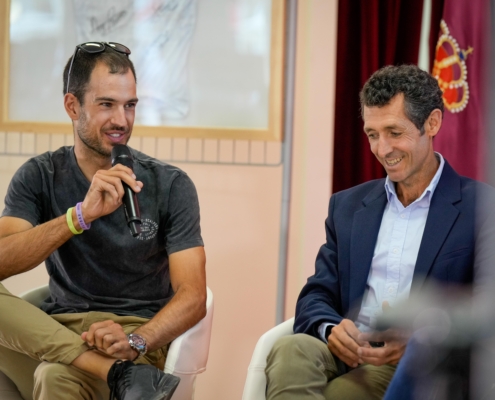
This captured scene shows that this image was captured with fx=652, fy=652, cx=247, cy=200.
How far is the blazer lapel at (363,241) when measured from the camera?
192 cm

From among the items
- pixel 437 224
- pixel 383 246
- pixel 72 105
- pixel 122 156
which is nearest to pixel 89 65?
pixel 72 105

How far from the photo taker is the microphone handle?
67.6 inches

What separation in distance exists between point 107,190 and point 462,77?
1.70 meters

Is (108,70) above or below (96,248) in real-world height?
above

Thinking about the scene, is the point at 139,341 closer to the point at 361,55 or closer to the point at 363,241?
the point at 363,241

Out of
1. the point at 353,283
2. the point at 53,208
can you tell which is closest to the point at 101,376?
the point at 53,208

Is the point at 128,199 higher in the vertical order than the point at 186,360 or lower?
higher

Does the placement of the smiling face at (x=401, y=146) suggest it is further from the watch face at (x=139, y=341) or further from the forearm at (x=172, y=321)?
the watch face at (x=139, y=341)

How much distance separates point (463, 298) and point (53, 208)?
1.27 metres

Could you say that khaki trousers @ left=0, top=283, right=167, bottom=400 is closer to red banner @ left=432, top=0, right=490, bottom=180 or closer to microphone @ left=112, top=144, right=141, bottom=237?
microphone @ left=112, top=144, right=141, bottom=237

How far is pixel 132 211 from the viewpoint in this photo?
176 centimetres

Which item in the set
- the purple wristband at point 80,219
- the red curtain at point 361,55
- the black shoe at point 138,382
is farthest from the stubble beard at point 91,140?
the red curtain at point 361,55

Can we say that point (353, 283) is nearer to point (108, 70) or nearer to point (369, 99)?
point (369, 99)

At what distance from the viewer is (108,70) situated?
2.11m
